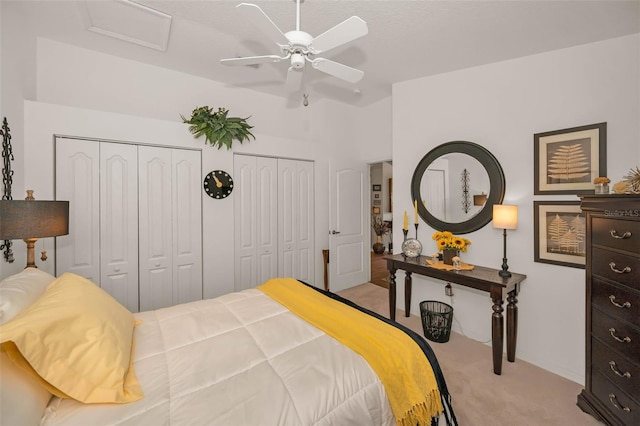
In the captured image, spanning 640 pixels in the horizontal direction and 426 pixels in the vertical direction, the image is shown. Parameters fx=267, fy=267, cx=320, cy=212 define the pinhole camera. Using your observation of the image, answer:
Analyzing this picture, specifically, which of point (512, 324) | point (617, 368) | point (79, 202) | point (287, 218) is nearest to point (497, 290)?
point (512, 324)

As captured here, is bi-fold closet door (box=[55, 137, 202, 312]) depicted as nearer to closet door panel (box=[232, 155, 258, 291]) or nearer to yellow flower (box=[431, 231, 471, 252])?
closet door panel (box=[232, 155, 258, 291])

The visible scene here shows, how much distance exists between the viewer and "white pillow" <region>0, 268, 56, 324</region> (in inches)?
41.8

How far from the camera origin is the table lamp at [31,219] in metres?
1.37

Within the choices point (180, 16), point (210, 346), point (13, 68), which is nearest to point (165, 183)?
point (13, 68)

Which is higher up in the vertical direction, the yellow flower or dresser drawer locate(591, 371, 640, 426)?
the yellow flower

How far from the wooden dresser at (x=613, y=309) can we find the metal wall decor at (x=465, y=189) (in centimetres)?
107

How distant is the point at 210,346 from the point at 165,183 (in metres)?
2.09

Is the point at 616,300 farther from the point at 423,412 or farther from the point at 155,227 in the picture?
the point at 155,227

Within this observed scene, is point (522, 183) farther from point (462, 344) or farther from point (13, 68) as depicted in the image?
point (13, 68)

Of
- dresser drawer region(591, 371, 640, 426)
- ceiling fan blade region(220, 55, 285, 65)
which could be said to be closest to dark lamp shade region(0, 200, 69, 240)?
ceiling fan blade region(220, 55, 285, 65)

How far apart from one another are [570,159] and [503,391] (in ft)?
6.31

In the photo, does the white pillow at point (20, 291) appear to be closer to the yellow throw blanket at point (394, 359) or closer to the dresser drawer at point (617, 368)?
the yellow throw blanket at point (394, 359)

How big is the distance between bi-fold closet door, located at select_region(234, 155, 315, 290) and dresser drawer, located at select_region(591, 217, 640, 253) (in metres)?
2.92

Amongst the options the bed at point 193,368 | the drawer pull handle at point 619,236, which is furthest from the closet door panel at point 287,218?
the drawer pull handle at point 619,236
